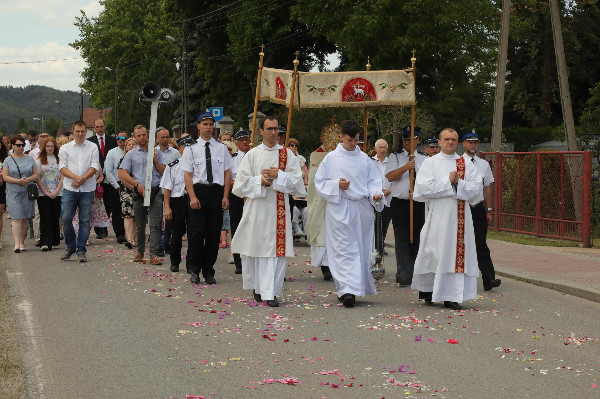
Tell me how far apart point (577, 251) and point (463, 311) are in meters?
7.76

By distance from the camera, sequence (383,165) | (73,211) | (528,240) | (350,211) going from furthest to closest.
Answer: (528,240), (73,211), (383,165), (350,211)

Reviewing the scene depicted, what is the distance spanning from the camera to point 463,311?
34.3ft

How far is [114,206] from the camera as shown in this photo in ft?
59.8

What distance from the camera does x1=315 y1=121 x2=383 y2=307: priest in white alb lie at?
35.9ft

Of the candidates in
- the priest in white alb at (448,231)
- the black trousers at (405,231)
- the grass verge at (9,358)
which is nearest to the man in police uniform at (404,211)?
the black trousers at (405,231)

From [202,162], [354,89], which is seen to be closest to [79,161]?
[202,162]

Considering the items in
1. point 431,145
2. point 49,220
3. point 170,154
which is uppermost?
point 431,145

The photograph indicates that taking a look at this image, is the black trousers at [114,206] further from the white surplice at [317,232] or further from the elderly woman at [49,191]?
the white surplice at [317,232]

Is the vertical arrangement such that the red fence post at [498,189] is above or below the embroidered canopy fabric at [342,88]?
below

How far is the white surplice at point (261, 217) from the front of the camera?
36.3 feet

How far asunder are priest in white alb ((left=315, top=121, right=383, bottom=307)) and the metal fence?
8316 mm

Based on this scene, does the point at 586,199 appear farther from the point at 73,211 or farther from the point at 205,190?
the point at 73,211

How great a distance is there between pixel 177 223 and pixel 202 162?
1.74m

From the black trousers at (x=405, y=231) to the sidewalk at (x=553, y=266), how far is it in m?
1.68
